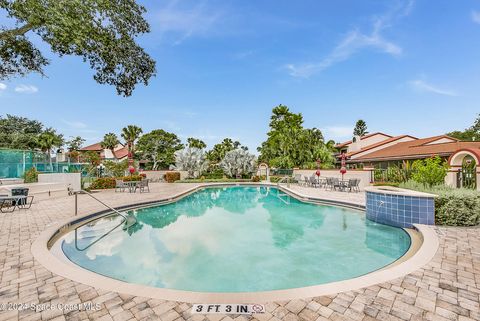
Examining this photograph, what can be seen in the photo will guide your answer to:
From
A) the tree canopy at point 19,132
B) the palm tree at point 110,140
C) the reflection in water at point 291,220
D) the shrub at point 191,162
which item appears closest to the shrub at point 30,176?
the shrub at point 191,162

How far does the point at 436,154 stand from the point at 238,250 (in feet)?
62.4

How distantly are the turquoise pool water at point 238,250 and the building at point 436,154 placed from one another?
5.05m

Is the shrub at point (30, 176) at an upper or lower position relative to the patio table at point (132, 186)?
upper

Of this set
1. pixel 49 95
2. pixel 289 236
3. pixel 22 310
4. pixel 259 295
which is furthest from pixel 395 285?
pixel 49 95

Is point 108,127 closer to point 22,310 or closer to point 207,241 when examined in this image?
point 207,241

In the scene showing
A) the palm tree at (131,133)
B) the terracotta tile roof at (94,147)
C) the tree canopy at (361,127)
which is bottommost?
the terracotta tile roof at (94,147)

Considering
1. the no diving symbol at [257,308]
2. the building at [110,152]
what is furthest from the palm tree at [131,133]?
the no diving symbol at [257,308]

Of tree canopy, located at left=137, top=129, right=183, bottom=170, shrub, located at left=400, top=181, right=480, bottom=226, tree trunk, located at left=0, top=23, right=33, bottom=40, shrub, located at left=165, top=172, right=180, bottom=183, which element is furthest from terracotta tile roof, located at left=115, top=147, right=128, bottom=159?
shrub, located at left=400, top=181, right=480, bottom=226

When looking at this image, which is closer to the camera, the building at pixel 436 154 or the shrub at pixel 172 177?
the building at pixel 436 154

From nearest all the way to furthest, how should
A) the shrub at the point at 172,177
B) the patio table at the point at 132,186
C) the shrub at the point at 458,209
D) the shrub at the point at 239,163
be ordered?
1. the shrub at the point at 458,209
2. the patio table at the point at 132,186
3. the shrub at the point at 172,177
4. the shrub at the point at 239,163

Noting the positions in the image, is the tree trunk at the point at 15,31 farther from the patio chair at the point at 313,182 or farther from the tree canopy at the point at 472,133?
the tree canopy at the point at 472,133

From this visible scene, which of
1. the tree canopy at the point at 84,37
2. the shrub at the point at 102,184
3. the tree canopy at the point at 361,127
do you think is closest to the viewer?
the tree canopy at the point at 84,37

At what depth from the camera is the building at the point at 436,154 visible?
9984 millimetres

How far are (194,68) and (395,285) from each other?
20.2 meters
